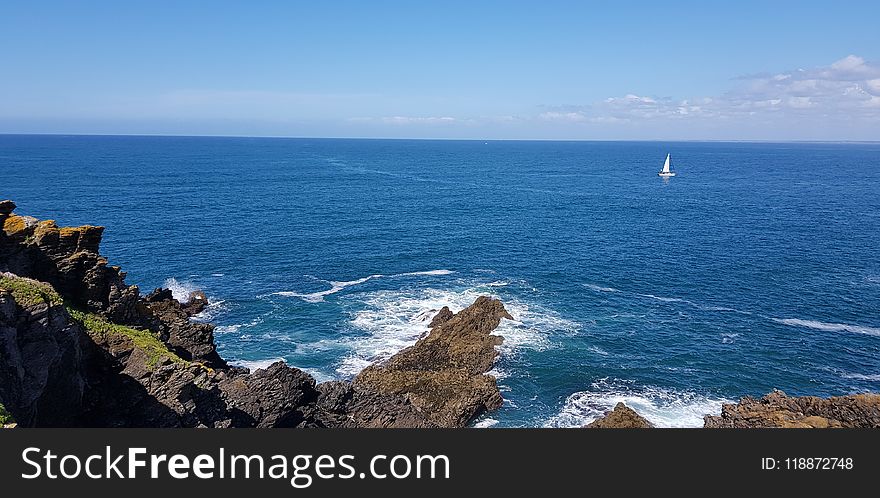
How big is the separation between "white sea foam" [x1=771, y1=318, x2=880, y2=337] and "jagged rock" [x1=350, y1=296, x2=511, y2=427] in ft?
120

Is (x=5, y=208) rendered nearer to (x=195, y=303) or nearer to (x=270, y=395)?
(x=270, y=395)

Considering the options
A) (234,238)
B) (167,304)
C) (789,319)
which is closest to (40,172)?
(234,238)

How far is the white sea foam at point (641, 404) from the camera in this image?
46312 millimetres

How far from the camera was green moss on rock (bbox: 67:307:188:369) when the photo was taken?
3344 centimetres

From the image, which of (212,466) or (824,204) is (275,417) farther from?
(824,204)

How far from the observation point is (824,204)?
483 feet

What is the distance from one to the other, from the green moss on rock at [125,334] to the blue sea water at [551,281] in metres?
19.9

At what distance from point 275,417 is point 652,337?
43948mm

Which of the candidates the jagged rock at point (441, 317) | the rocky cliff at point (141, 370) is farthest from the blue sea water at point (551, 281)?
the rocky cliff at point (141, 370)

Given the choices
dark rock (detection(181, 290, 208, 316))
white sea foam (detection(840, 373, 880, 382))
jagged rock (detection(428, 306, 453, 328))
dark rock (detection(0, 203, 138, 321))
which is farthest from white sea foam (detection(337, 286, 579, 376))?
white sea foam (detection(840, 373, 880, 382))

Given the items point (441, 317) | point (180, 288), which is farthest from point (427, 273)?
point (180, 288)

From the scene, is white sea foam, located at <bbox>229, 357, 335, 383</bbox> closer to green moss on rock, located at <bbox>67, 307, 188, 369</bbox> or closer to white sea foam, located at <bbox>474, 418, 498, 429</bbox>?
white sea foam, located at <bbox>474, 418, 498, 429</bbox>

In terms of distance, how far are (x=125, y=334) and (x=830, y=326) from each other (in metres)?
74.5

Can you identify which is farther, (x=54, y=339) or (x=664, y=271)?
(x=664, y=271)
